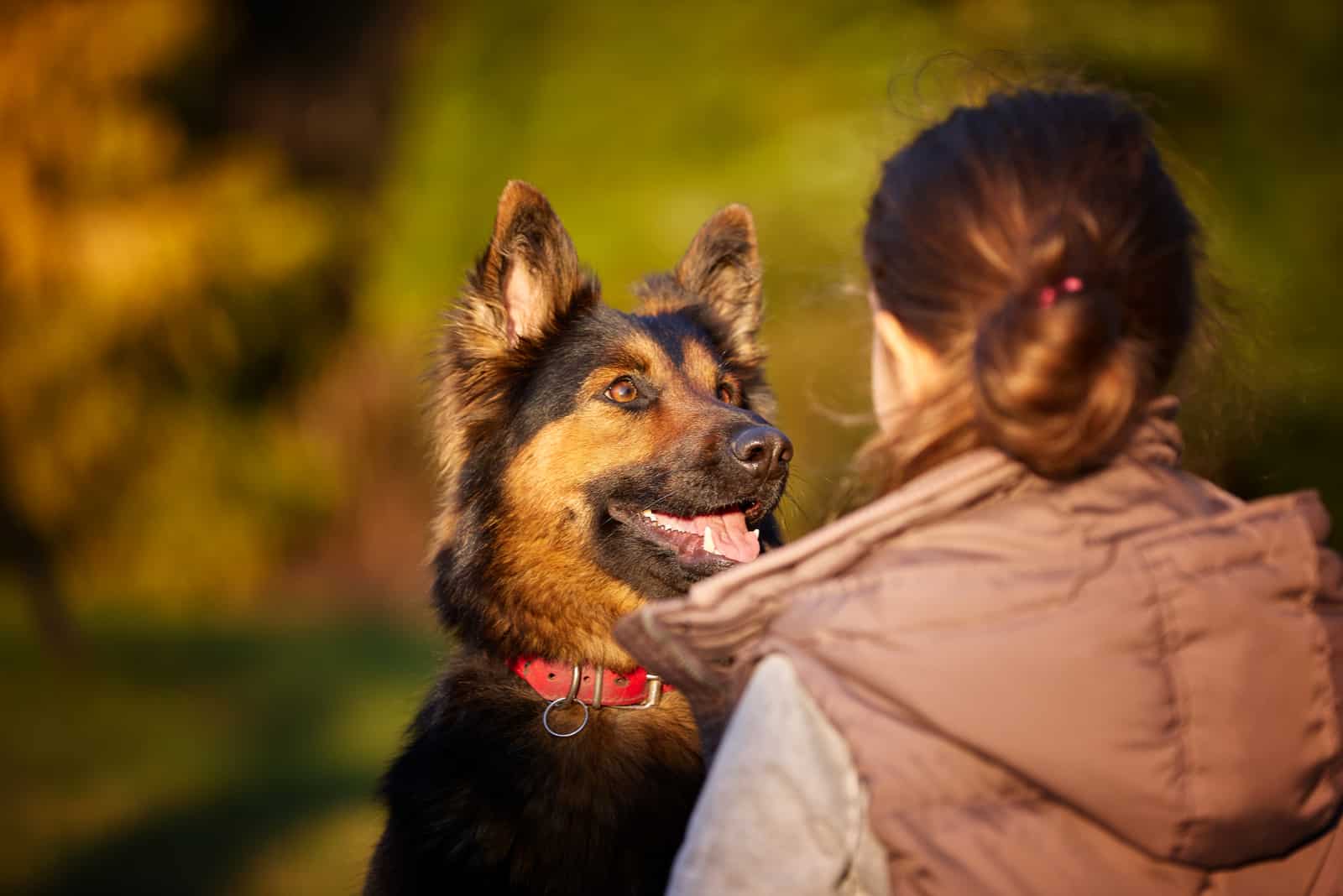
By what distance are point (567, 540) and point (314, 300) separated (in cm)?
917

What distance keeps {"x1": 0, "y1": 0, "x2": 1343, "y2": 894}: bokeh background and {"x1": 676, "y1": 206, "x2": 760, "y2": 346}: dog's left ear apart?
66 centimetres

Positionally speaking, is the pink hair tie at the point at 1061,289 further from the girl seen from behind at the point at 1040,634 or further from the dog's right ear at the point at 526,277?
the dog's right ear at the point at 526,277

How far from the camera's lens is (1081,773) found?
1503 mm

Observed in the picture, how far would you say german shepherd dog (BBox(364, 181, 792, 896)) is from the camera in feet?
9.24

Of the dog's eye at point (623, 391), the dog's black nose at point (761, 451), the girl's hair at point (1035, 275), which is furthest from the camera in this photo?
the dog's eye at point (623, 391)

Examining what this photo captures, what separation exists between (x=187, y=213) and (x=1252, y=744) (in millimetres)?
10176

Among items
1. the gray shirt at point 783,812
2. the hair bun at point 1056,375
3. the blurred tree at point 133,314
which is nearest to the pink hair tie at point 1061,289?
the hair bun at point 1056,375

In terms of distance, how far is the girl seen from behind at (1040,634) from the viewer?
4.99ft

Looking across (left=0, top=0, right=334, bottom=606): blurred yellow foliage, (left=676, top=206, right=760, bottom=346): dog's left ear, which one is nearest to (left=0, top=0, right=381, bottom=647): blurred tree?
(left=0, top=0, right=334, bottom=606): blurred yellow foliage

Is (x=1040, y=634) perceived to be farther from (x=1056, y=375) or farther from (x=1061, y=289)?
(x=1061, y=289)

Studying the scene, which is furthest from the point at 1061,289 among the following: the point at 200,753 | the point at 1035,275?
the point at 200,753

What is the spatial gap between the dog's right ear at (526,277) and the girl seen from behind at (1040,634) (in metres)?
1.84

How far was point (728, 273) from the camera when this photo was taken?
3.99 metres

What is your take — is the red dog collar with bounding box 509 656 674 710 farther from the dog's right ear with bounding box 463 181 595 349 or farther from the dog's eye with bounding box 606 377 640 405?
the dog's right ear with bounding box 463 181 595 349
